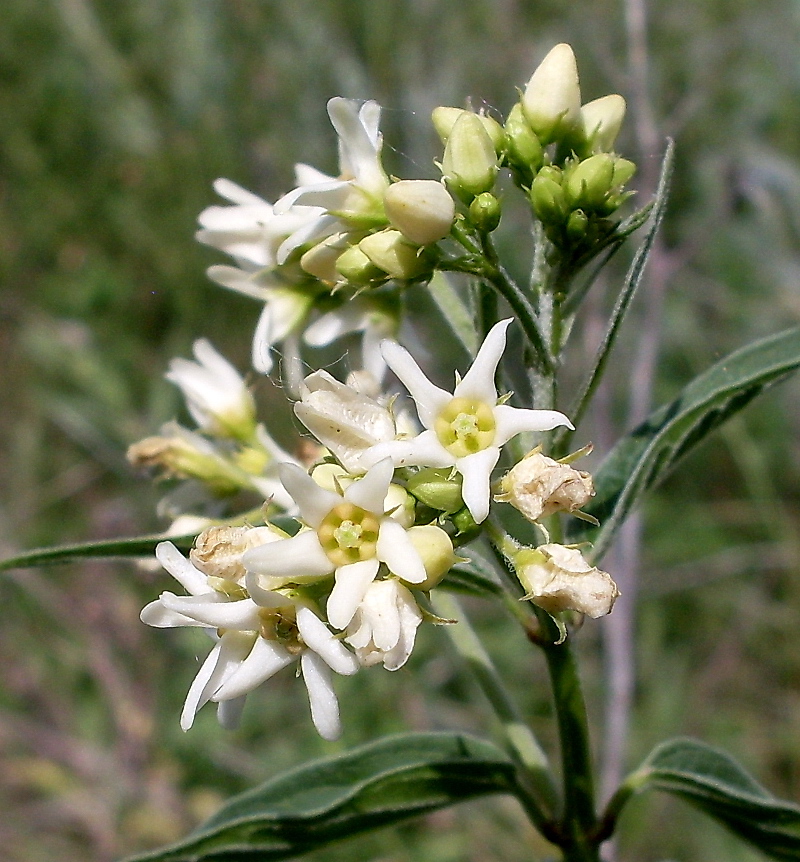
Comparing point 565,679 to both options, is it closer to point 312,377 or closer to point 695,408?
point 695,408

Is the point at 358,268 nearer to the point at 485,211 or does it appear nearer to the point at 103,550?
the point at 485,211

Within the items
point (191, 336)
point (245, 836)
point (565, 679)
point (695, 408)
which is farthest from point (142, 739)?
point (695, 408)

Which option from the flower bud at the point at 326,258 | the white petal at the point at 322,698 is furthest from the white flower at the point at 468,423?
the flower bud at the point at 326,258

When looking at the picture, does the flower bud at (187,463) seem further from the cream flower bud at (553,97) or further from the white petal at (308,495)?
the cream flower bud at (553,97)

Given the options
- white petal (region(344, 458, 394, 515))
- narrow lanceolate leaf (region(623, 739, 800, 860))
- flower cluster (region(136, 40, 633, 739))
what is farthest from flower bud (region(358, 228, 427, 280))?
narrow lanceolate leaf (region(623, 739, 800, 860))

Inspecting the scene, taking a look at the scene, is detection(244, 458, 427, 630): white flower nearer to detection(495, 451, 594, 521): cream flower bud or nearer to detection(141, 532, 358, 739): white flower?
detection(141, 532, 358, 739): white flower
